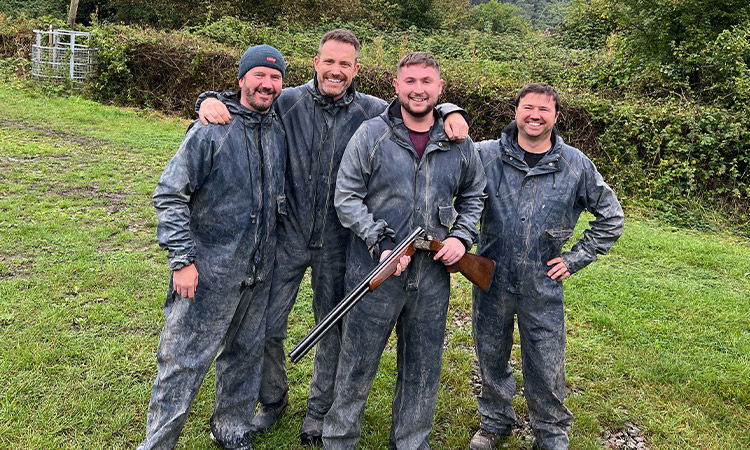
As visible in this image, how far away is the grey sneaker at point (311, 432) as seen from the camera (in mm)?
3569

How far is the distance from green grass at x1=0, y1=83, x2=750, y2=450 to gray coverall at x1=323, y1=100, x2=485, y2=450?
1.70ft

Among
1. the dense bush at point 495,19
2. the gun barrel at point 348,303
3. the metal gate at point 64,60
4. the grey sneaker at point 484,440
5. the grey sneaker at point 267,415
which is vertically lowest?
the grey sneaker at point 267,415

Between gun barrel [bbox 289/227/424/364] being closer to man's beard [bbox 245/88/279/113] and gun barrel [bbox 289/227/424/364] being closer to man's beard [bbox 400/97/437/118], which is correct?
man's beard [bbox 400/97/437/118]

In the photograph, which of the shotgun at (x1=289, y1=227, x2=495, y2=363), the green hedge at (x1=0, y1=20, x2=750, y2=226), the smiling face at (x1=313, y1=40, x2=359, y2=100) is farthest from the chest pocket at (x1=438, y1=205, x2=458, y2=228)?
the green hedge at (x1=0, y1=20, x2=750, y2=226)

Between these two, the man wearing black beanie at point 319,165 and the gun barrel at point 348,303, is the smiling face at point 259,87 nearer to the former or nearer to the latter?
the man wearing black beanie at point 319,165

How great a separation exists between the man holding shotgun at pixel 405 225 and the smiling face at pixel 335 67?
312 mm

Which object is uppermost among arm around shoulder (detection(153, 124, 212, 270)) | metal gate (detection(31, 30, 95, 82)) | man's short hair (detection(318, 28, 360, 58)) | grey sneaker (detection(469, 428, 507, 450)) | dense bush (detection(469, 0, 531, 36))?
dense bush (detection(469, 0, 531, 36))

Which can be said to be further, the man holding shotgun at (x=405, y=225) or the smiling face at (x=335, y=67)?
the smiling face at (x=335, y=67)

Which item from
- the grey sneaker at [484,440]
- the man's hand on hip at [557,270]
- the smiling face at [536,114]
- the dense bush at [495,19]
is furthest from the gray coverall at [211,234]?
the dense bush at [495,19]

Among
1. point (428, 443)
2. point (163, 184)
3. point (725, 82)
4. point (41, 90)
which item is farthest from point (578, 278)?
point (41, 90)

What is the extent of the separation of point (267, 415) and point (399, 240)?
164cm

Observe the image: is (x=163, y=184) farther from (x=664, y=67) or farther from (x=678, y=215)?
(x=664, y=67)

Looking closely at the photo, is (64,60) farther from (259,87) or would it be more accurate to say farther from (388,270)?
(388,270)

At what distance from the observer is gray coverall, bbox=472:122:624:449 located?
10.9 ft
